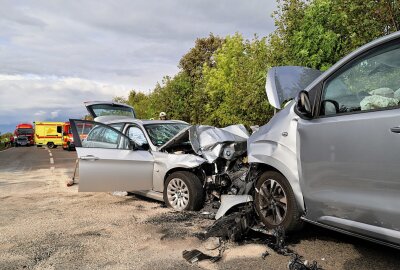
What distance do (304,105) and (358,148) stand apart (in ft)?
2.58

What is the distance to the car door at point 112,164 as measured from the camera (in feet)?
22.1

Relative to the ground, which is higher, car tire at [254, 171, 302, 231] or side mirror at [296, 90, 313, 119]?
side mirror at [296, 90, 313, 119]

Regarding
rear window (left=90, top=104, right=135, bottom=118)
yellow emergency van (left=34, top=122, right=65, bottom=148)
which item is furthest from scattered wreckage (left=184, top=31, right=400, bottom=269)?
yellow emergency van (left=34, top=122, right=65, bottom=148)

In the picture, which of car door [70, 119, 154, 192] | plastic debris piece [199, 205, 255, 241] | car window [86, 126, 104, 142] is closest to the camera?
plastic debris piece [199, 205, 255, 241]

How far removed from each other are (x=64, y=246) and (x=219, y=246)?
1.86m

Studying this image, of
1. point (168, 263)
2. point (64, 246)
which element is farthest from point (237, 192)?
point (64, 246)

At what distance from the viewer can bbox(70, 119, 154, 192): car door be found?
6.72 meters

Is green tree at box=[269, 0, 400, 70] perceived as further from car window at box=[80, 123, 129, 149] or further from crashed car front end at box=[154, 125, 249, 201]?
car window at box=[80, 123, 129, 149]

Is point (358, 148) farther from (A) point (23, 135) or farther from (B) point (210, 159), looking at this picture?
(A) point (23, 135)

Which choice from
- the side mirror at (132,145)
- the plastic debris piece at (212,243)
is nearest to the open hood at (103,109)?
the side mirror at (132,145)

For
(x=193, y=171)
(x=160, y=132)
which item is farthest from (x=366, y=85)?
(x=160, y=132)

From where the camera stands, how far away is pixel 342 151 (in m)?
3.74

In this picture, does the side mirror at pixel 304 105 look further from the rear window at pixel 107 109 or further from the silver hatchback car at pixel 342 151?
the rear window at pixel 107 109

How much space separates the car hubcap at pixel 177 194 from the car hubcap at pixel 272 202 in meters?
1.80
